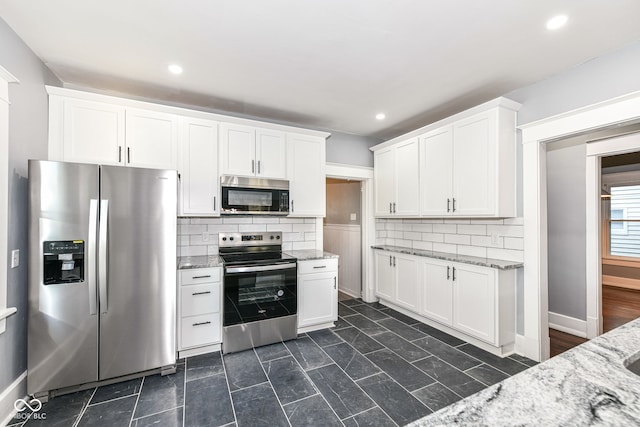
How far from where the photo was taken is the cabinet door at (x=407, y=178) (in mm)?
3588

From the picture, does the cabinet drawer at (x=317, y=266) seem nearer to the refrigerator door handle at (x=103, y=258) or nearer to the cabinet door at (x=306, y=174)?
the cabinet door at (x=306, y=174)


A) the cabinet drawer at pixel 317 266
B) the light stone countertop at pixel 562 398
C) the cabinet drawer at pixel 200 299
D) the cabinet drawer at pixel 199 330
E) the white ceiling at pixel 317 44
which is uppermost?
the white ceiling at pixel 317 44

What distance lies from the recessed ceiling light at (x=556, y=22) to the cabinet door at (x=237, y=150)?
270 cm

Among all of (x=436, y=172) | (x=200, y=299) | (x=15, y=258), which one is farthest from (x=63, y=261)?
(x=436, y=172)

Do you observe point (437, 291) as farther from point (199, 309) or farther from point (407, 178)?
point (199, 309)

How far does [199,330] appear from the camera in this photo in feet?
9.06

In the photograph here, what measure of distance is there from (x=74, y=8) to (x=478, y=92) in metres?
3.40

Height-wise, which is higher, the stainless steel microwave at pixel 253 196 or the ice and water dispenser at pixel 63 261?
the stainless steel microwave at pixel 253 196

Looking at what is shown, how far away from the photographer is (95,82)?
9.02ft

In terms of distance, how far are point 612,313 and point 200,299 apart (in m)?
5.31

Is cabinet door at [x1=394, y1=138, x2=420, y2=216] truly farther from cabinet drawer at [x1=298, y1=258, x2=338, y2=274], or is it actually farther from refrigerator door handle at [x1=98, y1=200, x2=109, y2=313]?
refrigerator door handle at [x1=98, y1=200, x2=109, y2=313]

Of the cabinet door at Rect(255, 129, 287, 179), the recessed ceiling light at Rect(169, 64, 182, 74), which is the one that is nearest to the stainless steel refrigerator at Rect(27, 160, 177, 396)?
the recessed ceiling light at Rect(169, 64, 182, 74)

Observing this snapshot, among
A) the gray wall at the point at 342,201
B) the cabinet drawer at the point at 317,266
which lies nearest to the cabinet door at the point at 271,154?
the cabinet drawer at the point at 317,266

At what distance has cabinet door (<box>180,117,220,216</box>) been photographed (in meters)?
2.93
